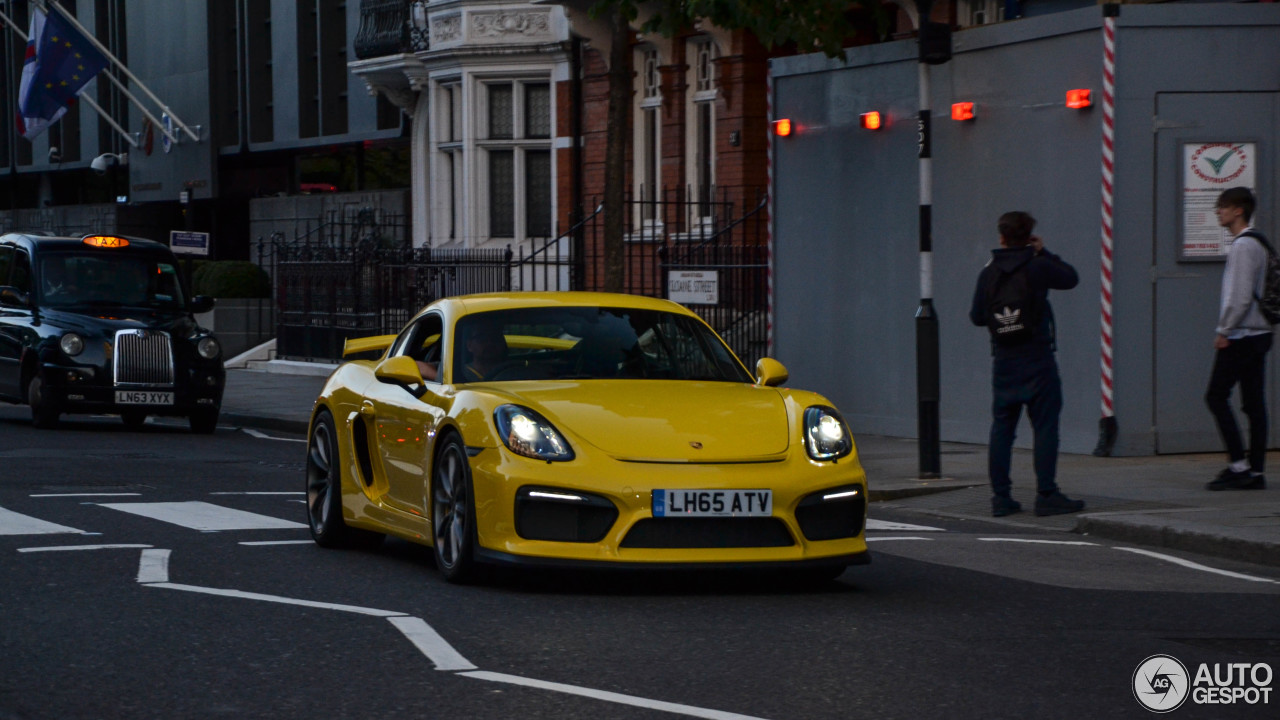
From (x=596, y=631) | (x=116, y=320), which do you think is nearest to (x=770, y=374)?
(x=596, y=631)

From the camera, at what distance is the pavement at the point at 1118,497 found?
10008 mm

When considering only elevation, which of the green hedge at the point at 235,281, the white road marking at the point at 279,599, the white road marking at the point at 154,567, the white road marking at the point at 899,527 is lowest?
the white road marking at the point at 899,527

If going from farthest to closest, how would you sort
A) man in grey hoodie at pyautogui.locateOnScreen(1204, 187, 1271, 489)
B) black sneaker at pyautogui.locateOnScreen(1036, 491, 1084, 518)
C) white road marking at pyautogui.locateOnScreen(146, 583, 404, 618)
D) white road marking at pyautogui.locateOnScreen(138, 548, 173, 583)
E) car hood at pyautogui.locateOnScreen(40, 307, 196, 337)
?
car hood at pyautogui.locateOnScreen(40, 307, 196, 337)
man in grey hoodie at pyautogui.locateOnScreen(1204, 187, 1271, 489)
black sneaker at pyautogui.locateOnScreen(1036, 491, 1084, 518)
white road marking at pyautogui.locateOnScreen(138, 548, 173, 583)
white road marking at pyautogui.locateOnScreen(146, 583, 404, 618)

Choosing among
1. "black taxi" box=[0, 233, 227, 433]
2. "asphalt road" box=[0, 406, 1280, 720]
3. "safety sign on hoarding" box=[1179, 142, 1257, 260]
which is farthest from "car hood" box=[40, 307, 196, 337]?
"safety sign on hoarding" box=[1179, 142, 1257, 260]

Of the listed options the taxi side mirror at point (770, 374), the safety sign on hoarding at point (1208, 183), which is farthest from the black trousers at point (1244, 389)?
the taxi side mirror at point (770, 374)

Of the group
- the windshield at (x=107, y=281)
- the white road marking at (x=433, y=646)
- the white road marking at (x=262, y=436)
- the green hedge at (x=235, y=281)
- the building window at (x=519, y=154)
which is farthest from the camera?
the green hedge at (x=235, y=281)

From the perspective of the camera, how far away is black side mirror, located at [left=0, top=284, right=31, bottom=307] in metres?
19.7

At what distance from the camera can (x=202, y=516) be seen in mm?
11484

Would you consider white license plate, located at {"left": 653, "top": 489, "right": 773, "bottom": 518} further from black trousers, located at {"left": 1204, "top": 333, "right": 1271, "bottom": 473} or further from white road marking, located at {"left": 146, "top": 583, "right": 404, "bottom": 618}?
black trousers, located at {"left": 1204, "top": 333, "right": 1271, "bottom": 473}

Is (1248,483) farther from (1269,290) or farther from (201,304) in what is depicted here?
(201,304)

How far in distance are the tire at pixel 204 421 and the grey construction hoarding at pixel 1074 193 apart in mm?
6808

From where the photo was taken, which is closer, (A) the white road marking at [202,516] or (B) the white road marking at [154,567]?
(B) the white road marking at [154,567]

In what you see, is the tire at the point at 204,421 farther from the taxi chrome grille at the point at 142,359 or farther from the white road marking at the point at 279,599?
the white road marking at the point at 279,599

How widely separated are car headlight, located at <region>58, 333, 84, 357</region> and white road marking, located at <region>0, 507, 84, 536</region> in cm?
825
